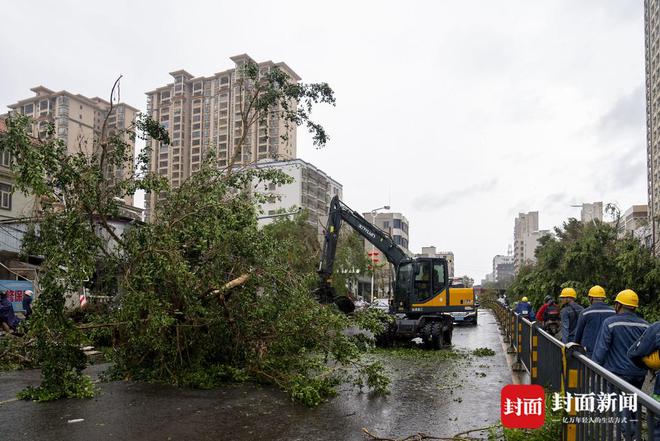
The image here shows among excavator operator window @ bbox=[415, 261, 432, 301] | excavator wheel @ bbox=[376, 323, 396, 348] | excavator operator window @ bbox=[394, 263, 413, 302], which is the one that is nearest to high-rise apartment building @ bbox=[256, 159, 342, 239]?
excavator operator window @ bbox=[394, 263, 413, 302]

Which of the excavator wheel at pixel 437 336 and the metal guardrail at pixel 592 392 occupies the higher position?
the metal guardrail at pixel 592 392

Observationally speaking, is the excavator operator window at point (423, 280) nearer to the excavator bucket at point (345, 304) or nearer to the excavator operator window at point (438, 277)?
the excavator operator window at point (438, 277)

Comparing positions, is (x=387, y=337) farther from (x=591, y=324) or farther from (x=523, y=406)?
(x=523, y=406)

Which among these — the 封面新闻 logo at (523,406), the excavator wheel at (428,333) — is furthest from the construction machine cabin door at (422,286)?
the 封面新闻 logo at (523,406)

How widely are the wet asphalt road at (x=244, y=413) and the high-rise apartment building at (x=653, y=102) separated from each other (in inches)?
3127

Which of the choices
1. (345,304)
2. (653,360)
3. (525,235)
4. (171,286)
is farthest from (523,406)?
(525,235)

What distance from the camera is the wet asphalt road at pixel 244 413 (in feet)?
22.2

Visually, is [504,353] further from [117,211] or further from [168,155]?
[168,155]

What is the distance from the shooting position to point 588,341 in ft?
24.4

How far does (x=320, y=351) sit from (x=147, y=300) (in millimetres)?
3196

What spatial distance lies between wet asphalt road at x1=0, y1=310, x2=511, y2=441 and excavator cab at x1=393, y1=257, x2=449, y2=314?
19.6 ft

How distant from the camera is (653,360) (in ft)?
16.3

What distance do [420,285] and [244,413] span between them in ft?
32.1

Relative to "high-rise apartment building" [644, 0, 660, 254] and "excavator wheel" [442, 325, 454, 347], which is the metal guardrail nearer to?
"excavator wheel" [442, 325, 454, 347]
